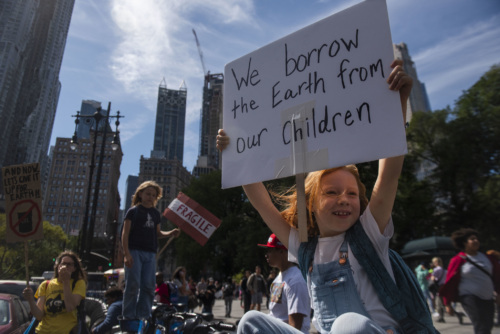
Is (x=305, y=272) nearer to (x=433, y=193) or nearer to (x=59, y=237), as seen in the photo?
(x=433, y=193)

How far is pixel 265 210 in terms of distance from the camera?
6.66 ft

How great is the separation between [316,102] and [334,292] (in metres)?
1.00

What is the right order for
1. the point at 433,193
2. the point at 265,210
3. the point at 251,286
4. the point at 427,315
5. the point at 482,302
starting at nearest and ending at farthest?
the point at 427,315 < the point at 265,210 < the point at 482,302 < the point at 251,286 < the point at 433,193

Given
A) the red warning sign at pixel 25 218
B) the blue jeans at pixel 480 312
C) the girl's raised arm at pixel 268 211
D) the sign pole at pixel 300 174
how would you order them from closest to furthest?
the sign pole at pixel 300 174, the girl's raised arm at pixel 268 211, the red warning sign at pixel 25 218, the blue jeans at pixel 480 312

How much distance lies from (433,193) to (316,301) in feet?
90.9

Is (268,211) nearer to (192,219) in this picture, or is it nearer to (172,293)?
(192,219)

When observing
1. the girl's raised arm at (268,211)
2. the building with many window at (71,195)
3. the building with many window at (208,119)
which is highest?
the building with many window at (208,119)

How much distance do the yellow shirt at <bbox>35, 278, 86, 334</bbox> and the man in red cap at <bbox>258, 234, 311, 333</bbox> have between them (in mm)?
2209

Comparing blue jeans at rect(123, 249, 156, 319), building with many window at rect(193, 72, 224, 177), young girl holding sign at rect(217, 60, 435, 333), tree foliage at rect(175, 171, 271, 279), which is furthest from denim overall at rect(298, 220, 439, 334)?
building with many window at rect(193, 72, 224, 177)

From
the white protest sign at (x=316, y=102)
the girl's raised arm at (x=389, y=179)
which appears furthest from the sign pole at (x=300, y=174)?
the girl's raised arm at (x=389, y=179)

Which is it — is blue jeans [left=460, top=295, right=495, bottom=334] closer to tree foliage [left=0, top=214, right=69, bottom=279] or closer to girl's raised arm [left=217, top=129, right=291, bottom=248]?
girl's raised arm [left=217, top=129, right=291, bottom=248]

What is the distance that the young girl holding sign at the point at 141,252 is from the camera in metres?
3.76

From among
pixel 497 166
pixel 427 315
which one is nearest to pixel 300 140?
pixel 427 315

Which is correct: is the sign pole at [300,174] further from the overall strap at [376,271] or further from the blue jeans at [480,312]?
the blue jeans at [480,312]
